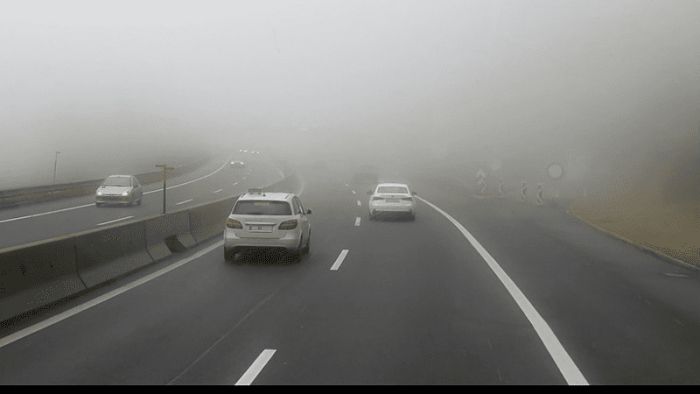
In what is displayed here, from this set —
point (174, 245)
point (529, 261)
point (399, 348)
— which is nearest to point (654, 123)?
point (529, 261)

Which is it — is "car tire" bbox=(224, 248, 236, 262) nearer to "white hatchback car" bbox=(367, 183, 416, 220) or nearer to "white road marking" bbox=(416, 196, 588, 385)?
"white road marking" bbox=(416, 196, 588, 385)

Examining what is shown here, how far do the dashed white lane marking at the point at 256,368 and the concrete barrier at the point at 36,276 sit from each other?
3439mm

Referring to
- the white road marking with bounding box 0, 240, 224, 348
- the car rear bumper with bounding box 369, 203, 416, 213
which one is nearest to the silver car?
the car rear bumper with bounding box 369, 203, 416, 213

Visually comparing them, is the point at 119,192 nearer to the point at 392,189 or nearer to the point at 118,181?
the point at 118,181

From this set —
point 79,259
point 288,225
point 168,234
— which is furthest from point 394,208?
point 79,259

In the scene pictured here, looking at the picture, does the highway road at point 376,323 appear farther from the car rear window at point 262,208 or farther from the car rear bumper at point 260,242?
the car rear window at point 262,208

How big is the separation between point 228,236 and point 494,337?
22.6 ft

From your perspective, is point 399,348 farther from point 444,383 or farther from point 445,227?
point 445,227

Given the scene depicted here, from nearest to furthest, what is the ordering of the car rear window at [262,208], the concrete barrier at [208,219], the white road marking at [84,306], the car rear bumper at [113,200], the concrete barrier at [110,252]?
the white road marking at [84,306]
the concrete barrier at [110,252]
the car rear window at [262,208]
the concrete barrier at [208,219]
the car rear bumper at [113,200]

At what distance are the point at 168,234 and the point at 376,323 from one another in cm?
770

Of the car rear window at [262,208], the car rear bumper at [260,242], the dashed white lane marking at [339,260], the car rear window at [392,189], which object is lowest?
the dashed white lane marking at [339,260]

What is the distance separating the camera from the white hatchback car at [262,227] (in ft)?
41.4

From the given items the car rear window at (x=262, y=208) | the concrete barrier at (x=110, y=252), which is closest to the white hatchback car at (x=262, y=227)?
the car rear window at (x=262, y=208)

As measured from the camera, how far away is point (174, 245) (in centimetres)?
1444
